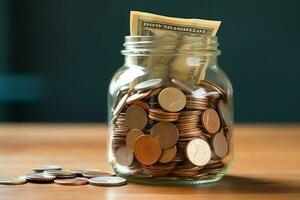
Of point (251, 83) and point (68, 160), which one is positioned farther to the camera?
point (251, 83)

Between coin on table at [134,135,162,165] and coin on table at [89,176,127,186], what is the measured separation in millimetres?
48

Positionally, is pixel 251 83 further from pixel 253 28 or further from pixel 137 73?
pixel 137 73

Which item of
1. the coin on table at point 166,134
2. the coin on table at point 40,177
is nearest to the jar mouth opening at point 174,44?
the coin on table at point 166,134

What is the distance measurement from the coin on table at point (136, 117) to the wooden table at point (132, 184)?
0.08m

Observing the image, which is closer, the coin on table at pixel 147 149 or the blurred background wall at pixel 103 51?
the coin on table at pixel 147 149

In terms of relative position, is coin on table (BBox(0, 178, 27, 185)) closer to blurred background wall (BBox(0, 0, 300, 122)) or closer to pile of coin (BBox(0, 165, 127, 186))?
pile of coin (BBox(0, 165, 127, 186))

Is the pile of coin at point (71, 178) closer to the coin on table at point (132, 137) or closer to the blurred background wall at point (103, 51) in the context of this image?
the coin on table at point (132, 137)

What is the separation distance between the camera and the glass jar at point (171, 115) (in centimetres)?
79

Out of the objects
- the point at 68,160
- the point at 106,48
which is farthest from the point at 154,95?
the point at 106,48

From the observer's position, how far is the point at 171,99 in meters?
0.79

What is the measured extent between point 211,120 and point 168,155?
0.08 meters

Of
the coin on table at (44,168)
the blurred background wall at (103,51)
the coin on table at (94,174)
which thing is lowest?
the coin on table at (94,174)
